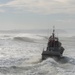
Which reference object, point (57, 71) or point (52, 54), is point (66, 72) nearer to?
point (57, 71)

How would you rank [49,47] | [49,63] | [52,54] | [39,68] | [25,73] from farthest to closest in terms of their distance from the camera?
[49,47] → [52,54] → [49,63] → [39,68] → [25,73]

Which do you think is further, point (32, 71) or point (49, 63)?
point (49, 63)

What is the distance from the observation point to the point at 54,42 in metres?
39.0

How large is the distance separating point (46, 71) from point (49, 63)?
4.46 m

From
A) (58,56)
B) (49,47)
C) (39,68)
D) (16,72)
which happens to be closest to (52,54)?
(58,56)

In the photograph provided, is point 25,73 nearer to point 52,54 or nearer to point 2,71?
point 2,71

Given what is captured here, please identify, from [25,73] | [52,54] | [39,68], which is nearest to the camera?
[25,73]

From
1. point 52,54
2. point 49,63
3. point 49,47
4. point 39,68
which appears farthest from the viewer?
point 49,47

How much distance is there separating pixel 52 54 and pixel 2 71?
1067 centimetres

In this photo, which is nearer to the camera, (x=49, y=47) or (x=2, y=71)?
(x=2, y=71)

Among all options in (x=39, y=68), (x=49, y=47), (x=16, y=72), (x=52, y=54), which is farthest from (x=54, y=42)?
(x=16, y=72)

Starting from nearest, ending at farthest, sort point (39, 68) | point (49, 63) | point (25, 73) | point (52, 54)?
point (25, 73)
point (39, 68)
point (49, 63)
point (52, 54)

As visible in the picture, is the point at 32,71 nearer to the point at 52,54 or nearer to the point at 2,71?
the point at 2,71

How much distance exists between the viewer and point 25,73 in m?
24.8
